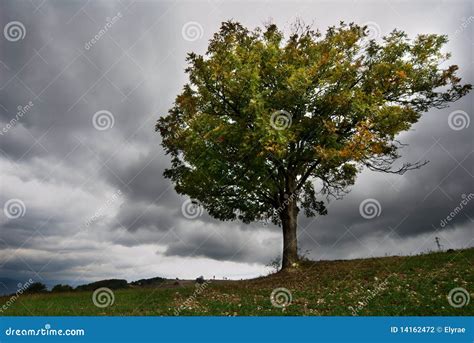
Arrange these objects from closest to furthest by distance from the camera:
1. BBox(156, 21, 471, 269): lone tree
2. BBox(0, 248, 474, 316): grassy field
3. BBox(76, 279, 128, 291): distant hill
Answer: BBox(0, 248, 474, 316): grassy field, BBox(156, 21, 471, 269): lone tree, BBox(76, 279, 128, 291): distant hill

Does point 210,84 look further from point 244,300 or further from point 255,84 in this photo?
point 244,300

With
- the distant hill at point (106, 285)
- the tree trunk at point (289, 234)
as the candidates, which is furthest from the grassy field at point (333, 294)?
the distant hill at point (106, 285)

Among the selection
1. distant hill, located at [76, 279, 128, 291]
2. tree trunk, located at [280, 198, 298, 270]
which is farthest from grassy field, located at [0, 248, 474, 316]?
distant hill, located at [76, 279, 128, 291]

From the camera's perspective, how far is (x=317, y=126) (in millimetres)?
25219

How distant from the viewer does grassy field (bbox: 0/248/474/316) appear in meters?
16.0

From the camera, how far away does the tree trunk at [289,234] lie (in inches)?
1072

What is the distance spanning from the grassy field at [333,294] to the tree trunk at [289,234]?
0.87 metres

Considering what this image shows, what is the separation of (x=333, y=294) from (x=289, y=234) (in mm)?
9050

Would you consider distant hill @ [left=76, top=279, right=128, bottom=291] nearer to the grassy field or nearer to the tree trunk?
the grassy field

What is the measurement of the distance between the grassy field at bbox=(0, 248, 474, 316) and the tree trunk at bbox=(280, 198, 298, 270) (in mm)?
867

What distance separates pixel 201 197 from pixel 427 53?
1756 centimetres

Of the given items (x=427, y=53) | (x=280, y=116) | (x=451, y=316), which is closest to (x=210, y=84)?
(x=280, y=116)

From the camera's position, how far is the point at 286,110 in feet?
80.0

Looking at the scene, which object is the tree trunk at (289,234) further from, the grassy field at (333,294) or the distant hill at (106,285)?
the distant hill at (106,285)
